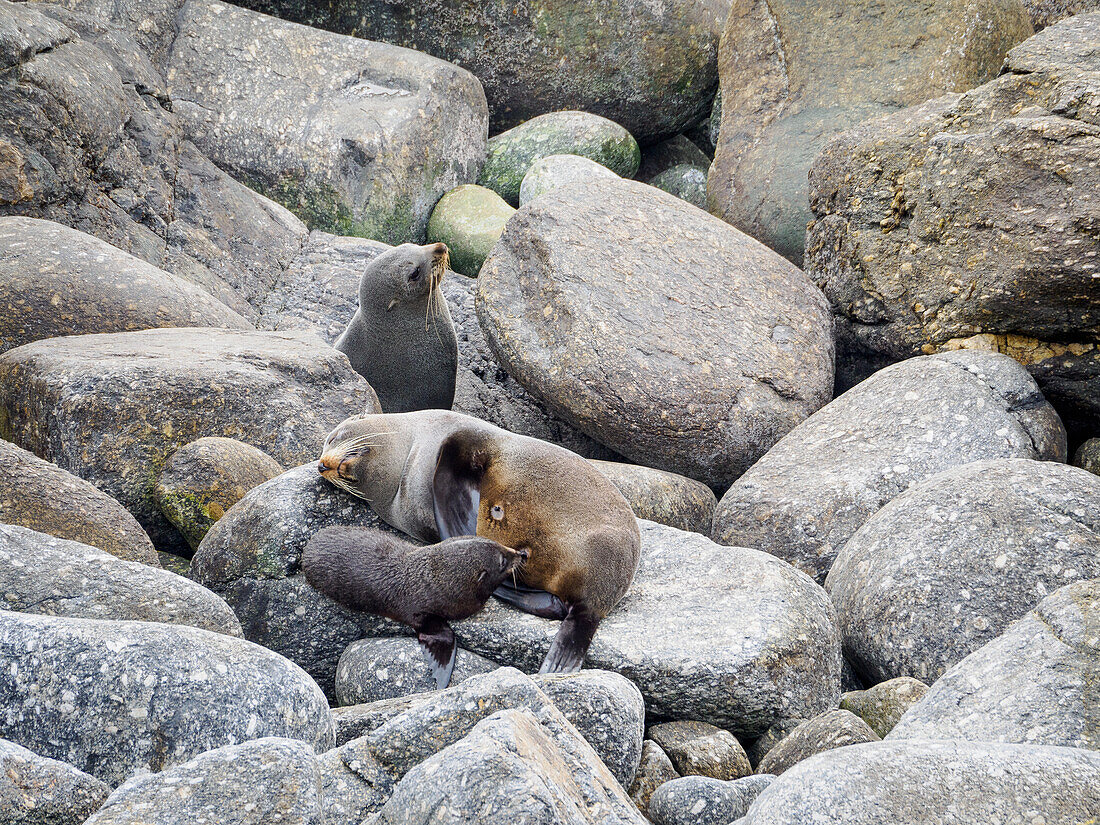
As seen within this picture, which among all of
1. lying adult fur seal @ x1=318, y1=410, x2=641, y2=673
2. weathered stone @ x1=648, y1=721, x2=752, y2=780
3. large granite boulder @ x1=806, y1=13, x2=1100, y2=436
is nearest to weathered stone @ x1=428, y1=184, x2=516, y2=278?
large granite boulder @ x1=806, y1=13, x2=1100, y2=436

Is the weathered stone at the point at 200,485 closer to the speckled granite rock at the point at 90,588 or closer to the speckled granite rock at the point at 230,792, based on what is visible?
the speckled granite rock at the point at 90,588

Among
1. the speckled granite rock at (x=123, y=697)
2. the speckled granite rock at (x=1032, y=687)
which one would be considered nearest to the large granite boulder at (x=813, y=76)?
the speckled granite rock at (x=1032, y=687)

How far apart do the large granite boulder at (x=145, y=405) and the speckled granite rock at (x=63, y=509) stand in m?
0.65

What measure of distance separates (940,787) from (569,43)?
10217mm

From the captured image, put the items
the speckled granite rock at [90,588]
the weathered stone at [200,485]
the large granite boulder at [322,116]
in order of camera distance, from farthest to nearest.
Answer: the large granite boulder at [322,116]
the weathered stone at [200,485]
the speckled granite rock at [90,588]

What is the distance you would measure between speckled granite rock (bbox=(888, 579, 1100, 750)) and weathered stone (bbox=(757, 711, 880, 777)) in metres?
0.22

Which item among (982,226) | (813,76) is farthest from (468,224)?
(982,226)

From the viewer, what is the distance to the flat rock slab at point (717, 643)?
4.18 m

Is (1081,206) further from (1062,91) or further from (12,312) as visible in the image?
(12,312)

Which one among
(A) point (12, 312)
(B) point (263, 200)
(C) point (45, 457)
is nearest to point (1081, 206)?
(C) point (45, 457)

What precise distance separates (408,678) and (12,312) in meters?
3.75

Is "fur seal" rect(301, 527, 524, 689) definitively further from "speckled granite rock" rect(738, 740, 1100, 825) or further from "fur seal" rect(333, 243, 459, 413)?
"fur seal" rect(333, 243, 459, 413)

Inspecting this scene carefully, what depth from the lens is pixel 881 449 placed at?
601cm

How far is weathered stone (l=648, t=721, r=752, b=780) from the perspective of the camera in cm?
383
